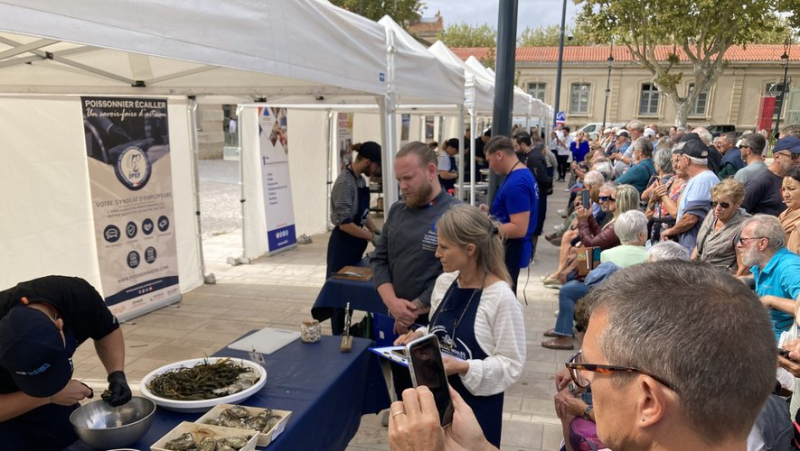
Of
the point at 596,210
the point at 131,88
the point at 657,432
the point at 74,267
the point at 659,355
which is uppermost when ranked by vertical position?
the point at 131,88

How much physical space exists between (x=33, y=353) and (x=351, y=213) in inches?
111

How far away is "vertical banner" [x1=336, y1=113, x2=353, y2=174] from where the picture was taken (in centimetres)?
953

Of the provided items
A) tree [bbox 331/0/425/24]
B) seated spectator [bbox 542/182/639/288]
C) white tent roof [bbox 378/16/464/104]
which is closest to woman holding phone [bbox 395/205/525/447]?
white tent roof [bbox 378/16/464/104]

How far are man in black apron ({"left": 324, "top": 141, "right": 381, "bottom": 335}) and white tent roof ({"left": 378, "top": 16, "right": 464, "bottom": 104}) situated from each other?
0.65m

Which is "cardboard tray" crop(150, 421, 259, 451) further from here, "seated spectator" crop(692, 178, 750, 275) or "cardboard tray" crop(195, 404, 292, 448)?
"seated spectator" crop(692, 178, 750, 275)

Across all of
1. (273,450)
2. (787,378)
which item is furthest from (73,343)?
(787,378)

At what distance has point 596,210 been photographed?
614 cm

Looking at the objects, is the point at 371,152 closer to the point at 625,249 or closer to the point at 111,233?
the point at 625,249

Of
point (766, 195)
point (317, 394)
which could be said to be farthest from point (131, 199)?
point (766, 195)

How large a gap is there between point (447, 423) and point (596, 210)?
17.5 feet

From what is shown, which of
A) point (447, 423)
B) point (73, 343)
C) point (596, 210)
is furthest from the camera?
point (596, 210)

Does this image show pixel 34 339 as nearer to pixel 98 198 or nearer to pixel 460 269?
pixel 460 269

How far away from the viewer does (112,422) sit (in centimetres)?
186

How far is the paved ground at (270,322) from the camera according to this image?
3.51 metres
